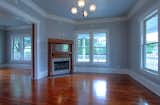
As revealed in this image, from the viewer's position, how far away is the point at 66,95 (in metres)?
4.11

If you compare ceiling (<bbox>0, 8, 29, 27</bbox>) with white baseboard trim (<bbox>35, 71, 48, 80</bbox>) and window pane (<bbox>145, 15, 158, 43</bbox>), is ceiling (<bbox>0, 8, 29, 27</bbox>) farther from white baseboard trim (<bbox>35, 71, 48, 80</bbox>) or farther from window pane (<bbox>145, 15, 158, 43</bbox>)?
window pane (<bbox>145, 15, 158, 43</bbox>)

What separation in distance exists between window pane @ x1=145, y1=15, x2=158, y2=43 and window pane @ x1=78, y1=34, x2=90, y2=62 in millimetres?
3834

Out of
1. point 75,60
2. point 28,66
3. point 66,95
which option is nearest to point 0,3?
point 66,95

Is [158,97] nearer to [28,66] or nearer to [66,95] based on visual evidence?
[66,95]

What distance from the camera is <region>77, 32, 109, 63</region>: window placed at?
8273mm

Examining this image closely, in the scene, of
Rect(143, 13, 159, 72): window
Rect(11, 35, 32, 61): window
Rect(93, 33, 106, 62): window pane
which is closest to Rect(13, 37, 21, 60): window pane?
Rect(11, 35, 32, 61): window

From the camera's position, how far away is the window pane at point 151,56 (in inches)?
175

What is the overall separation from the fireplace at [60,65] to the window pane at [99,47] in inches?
59.6

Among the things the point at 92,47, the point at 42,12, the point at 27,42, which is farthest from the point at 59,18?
the point at 27,42

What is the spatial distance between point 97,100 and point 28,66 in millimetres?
7690

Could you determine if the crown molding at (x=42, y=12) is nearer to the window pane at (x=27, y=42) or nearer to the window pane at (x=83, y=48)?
the window pane at (x=83, y=48)

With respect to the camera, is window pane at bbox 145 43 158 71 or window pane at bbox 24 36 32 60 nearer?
window pane at bbox 145 43 158 71

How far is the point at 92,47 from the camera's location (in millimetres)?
8445

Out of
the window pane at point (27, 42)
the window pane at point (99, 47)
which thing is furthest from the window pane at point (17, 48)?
the window pane at point (99, 47)
